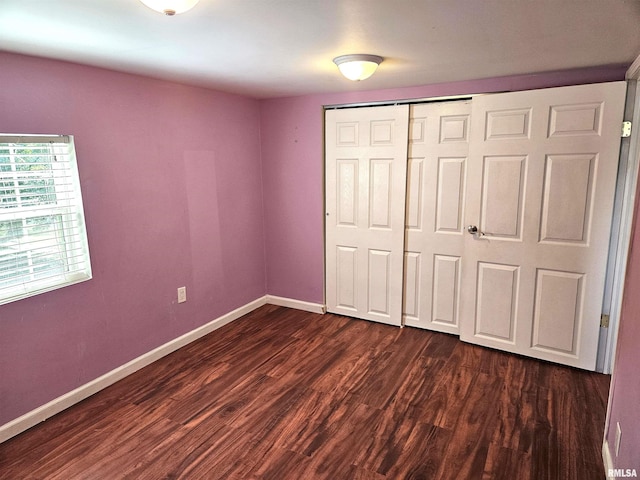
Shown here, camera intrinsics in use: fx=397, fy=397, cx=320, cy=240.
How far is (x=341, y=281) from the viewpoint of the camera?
3.95 metres

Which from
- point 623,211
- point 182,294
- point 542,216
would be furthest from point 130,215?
point 623,211

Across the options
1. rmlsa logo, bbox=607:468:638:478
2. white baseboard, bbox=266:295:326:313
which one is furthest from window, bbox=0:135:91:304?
rmlsa logo, bbox=607:468:638:478

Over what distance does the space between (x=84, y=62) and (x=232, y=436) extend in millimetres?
2372

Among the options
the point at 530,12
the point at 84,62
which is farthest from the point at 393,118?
the point at 84,62

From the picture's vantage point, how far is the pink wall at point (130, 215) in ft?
7.48

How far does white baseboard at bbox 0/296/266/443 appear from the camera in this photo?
228 centimetres

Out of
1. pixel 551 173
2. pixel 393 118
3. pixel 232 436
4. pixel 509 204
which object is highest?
pixel 393 118

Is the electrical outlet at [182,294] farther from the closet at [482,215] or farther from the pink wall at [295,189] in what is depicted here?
→ the closet at [482,215]

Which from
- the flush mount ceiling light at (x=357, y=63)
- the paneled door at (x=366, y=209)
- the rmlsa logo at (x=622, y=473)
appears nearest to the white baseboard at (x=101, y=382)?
the paneled door at (x=366, y=209)

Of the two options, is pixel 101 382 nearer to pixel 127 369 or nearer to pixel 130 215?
pixel 127 369

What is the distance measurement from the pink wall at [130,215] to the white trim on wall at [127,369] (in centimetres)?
4

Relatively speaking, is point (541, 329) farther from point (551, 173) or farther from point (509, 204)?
point (551, 173)

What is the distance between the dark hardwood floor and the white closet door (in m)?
0.38

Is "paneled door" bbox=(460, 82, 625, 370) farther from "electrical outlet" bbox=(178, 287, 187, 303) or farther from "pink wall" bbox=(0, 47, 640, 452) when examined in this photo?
"electrical outlet" bbox=(178, 287, 187, 303)
